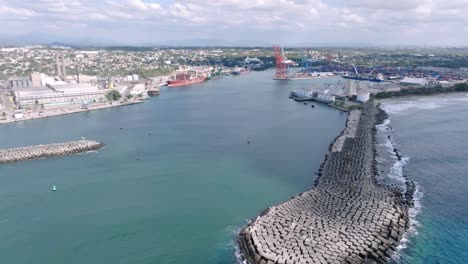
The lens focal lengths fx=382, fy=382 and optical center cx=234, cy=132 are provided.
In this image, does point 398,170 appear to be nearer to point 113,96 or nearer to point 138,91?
point 113,96

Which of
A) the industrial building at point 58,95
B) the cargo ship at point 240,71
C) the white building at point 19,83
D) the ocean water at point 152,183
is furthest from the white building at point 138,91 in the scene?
the cargo ship at point 240,71

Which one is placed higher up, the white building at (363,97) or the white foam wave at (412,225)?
the white building at (363,97)

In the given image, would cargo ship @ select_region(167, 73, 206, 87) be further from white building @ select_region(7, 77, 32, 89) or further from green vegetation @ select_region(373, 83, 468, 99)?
green vegetation @ select_region(373, 83, 468, 99)

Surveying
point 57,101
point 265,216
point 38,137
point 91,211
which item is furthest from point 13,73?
point 265,216

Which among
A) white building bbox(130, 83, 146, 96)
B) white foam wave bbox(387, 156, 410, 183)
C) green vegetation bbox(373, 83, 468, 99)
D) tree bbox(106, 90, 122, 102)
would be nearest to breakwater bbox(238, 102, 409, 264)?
white foam wave bbox(387, 156, 410, 183)

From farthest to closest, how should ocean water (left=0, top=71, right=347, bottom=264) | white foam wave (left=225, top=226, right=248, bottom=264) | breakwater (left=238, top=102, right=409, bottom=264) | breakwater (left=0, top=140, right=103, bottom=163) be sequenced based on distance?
breakwater (left=0, top=140, right=103, bottom=163) < ocean water (left=0, top=71, right=347, bottom=264) < white foam wave (left=225, top=226, right=248, bottom=264) < breakwater (left=238, top=102, right=409, bottom=264)

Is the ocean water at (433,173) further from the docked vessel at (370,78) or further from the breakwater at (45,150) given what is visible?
the docked vessel at (370,78)
